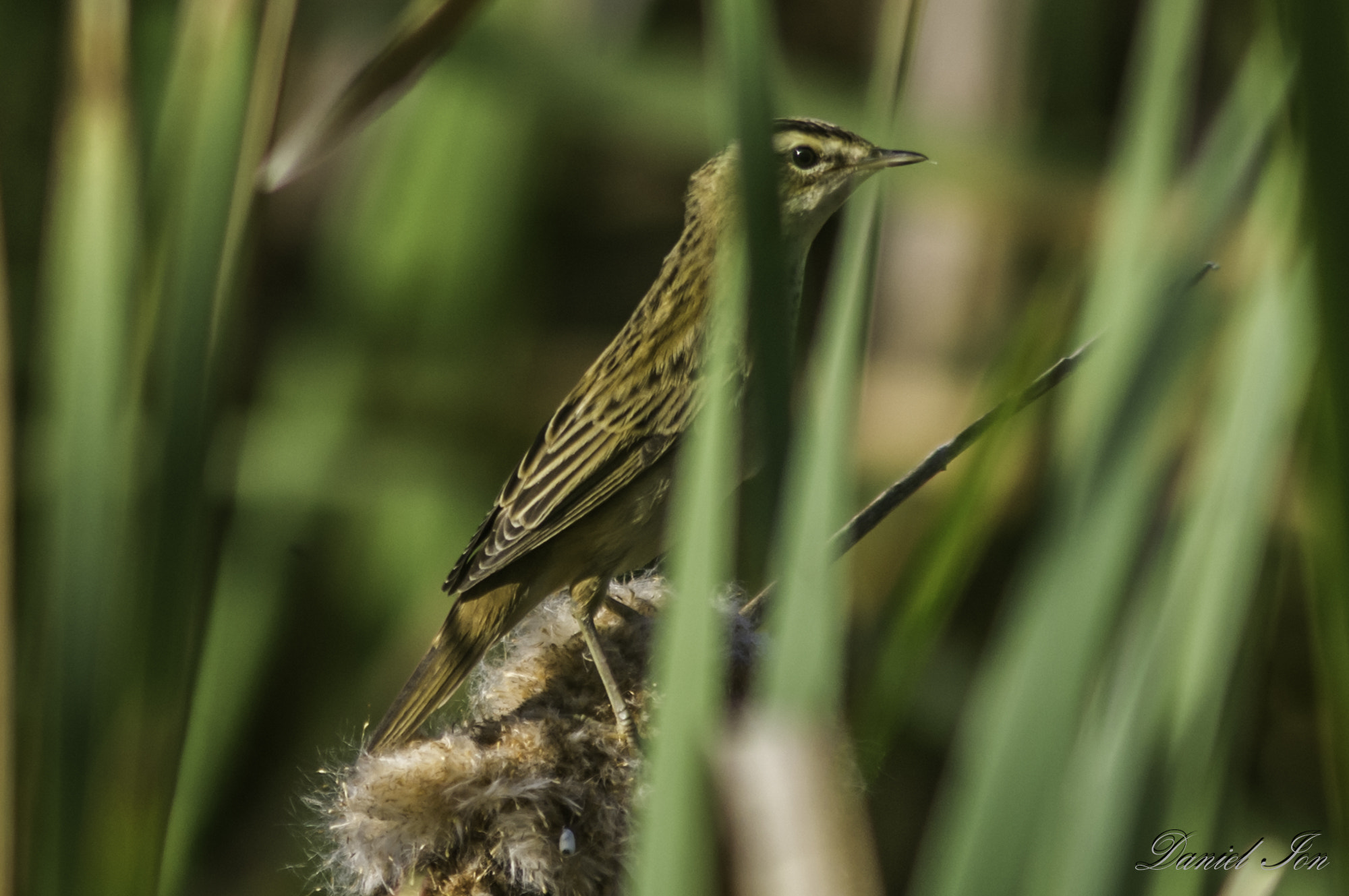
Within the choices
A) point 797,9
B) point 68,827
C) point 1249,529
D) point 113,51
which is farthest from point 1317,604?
point 797,9

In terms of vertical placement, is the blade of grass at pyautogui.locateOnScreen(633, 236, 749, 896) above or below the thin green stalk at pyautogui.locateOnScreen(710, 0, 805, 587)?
below

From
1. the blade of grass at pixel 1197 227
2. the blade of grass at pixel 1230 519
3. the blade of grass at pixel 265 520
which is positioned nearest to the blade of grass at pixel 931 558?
the blade of grass at pixel 1197 227

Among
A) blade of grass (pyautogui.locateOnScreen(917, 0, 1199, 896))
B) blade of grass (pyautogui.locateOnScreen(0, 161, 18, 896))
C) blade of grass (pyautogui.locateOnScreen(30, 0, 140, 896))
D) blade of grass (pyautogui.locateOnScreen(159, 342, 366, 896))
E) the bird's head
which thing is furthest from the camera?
blade of grass (pyautogui.locateOnScreen(159, 342, 366, 896))

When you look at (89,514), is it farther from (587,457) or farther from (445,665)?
(587,457)

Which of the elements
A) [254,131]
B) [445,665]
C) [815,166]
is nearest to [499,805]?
[445,665]

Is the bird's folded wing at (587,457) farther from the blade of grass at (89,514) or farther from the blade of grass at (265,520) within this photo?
the blade of grass at (89,514)

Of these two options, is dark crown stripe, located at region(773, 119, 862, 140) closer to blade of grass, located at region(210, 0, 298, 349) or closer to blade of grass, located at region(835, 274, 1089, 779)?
blade of grass, located at region(835, 274, 1089, 779)
